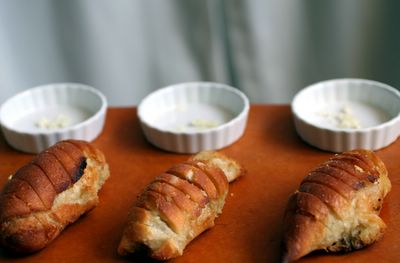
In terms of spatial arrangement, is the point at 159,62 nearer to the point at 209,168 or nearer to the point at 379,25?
the point at 379,25

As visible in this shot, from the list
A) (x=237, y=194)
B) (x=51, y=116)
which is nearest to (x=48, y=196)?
(x=237, y=194)

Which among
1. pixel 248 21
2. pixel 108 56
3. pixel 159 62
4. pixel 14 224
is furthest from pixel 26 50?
pixel 14 224

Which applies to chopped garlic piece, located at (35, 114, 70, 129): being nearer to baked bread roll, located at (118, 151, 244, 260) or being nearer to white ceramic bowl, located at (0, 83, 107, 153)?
white ceramic bowl, located at (0, 83, 107, 153)

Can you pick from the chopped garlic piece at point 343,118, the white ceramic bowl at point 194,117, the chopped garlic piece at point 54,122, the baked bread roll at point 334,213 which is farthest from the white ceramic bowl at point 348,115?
the chopped garlic piece at point 54,122

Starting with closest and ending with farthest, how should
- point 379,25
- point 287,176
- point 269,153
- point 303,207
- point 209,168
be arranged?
point 303,207, point 209,168, point 287,176, point 269,153, point 379,25

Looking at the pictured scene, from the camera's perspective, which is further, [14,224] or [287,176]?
[287,176]

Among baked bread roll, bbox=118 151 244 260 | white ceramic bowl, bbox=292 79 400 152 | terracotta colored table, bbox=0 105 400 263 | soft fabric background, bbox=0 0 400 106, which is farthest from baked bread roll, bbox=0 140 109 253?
soft fabric background, bbox=0 0 400 106
